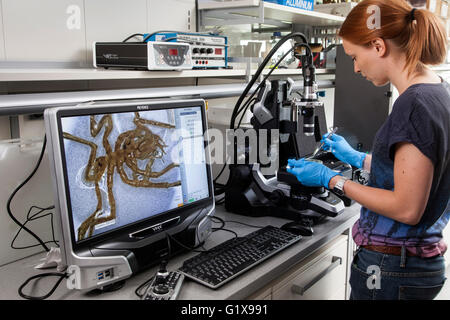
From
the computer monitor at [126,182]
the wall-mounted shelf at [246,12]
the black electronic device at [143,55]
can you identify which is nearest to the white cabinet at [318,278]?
the computer monitor at [126,182]

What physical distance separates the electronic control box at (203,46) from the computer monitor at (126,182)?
1.04 ft

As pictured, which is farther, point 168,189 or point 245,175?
point 245,175

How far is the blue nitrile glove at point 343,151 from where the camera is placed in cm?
176

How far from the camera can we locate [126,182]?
1.20m

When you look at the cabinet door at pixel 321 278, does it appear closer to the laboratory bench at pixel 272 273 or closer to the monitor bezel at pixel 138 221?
the laboratory bench at pixel 272 273

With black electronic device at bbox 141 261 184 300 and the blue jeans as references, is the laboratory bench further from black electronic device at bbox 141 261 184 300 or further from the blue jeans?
the blue jeans

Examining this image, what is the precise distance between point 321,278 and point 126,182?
804 mm

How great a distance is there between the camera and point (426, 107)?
3.53 feet

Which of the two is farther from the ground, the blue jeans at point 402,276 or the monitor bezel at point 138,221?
the monitor bezel at point 138,221

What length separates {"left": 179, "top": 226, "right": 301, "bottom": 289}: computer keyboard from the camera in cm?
119

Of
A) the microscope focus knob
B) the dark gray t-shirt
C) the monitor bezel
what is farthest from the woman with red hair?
the monitor bezel
